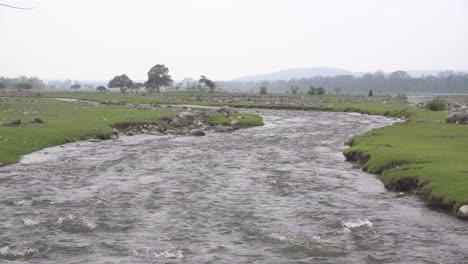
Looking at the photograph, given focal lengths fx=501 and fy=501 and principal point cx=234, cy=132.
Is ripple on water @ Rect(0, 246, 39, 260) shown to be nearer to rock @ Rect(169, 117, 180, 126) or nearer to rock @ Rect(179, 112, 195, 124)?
rock @ Rect(169, 117, 180, 126)

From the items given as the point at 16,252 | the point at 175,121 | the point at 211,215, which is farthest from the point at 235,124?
the point at 16,252

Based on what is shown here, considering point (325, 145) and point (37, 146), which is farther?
point (325, 145)

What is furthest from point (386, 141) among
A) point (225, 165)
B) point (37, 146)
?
point (37, 146)

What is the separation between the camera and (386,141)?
41.5m

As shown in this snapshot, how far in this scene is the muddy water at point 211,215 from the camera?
16109mm

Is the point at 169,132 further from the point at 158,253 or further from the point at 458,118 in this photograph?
the point at 158,253

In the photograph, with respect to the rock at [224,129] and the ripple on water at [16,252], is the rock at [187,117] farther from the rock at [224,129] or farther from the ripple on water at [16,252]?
the ripple on water at [16,252]

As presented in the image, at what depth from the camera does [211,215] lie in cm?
2062

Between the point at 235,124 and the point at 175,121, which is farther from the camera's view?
the point at 235,124

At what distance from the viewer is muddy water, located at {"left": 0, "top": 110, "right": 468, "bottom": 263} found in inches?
634

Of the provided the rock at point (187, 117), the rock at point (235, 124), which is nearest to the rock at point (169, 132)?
the rock at point (187, 117)

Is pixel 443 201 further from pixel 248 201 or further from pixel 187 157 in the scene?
pixel 187 157

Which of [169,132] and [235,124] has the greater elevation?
[235,124]

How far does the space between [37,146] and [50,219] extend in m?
22.1
